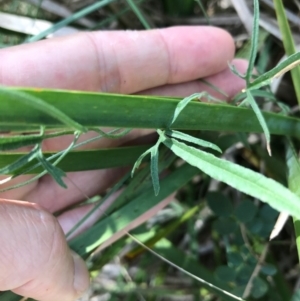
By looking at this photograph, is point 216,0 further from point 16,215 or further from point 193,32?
point 16,215

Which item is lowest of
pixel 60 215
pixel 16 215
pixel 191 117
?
pixel 60 215

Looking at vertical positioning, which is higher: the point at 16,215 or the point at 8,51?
the point at 8,51

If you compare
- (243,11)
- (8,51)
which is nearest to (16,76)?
(8,51)

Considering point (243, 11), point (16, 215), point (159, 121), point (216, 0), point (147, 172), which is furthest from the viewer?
point (216, 0)

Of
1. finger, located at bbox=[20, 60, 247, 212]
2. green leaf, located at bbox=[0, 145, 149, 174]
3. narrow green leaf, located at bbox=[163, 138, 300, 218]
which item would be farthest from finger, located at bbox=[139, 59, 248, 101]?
narrow green leaf, located at bbox=[163, 138, 300, 218]

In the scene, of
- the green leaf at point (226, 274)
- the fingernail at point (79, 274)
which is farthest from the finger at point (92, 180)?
the green leaf at point (226, 274)

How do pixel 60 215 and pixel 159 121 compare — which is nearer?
pixel 159 121

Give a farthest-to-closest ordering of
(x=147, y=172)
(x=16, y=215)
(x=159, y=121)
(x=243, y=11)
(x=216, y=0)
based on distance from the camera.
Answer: (x=216, y=0), (x=243, y=11), (x=147, y=172), (x=16, y=215), (x=159, y=121)

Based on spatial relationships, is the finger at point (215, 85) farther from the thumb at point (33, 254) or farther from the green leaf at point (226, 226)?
the thumb at point (33, 254)

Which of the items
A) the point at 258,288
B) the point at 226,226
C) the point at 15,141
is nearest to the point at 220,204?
the point at 226,226
